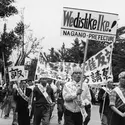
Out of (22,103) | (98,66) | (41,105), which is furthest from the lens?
(22,103)

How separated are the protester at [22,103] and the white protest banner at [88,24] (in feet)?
13.1

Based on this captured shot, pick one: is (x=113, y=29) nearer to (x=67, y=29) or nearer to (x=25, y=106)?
(x=67, y=29)

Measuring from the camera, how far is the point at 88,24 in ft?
22.8

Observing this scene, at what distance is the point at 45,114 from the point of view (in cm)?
906

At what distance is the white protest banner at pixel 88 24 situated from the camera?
694cm

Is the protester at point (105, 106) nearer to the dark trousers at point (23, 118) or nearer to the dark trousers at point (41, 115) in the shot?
the dark trousers at point (41, 115)

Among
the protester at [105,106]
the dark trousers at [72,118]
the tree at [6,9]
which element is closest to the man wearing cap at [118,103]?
the dark trousers at [72,118]

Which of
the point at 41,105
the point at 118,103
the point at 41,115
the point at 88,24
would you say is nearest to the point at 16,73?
the point at 41,105

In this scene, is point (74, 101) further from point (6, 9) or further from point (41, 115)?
point (6, 9)

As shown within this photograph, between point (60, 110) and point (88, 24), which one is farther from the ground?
point (88, 24)

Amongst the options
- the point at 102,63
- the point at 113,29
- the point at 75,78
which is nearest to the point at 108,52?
the point at 102,63

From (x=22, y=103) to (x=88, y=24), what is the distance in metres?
4.42

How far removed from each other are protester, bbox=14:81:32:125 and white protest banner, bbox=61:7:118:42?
13.1 feet

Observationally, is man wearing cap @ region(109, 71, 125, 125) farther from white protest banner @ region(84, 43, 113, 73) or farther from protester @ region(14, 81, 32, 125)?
protester @ region(14, 81, 32, 125)
